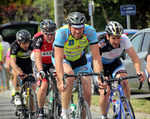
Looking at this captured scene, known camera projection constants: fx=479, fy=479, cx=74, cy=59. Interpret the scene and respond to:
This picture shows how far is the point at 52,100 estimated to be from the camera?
8.04 m

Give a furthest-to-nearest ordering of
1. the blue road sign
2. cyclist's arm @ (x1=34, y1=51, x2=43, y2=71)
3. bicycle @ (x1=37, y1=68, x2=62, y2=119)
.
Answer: the blue road sign < cyclist's arm @ (x1=34, y1=51, x2=43, y2=71) < bicycle @ (x1=37, y1=68, x2=62, y2=119)

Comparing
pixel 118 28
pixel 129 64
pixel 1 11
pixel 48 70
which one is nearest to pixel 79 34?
pixel 118 28

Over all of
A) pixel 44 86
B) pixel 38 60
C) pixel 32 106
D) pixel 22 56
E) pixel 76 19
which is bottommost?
pixel 32 106

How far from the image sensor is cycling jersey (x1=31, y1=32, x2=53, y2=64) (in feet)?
28.5

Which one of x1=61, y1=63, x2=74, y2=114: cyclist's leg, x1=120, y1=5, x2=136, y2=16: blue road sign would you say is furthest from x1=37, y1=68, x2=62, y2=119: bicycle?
x1=120, y1=5, x2=136, y2=16: blue road sign

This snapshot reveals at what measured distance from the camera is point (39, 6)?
49562 mm

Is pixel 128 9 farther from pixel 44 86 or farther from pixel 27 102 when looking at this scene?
pixel 44 86

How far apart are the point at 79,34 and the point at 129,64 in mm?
5122

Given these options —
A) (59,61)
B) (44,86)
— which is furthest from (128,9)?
(59,61)

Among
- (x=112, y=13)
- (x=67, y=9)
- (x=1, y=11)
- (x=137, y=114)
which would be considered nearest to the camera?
(x=137, y=114)

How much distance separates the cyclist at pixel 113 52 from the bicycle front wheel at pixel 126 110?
791mm

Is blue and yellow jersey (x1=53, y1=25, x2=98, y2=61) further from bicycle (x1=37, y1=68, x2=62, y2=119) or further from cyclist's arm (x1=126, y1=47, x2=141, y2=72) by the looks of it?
bicycle (x1=37, y1=68, x2=62, y2=119)

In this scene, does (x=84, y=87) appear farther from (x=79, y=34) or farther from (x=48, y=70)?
(x=48, y=70)

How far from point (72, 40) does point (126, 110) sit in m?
1.34
